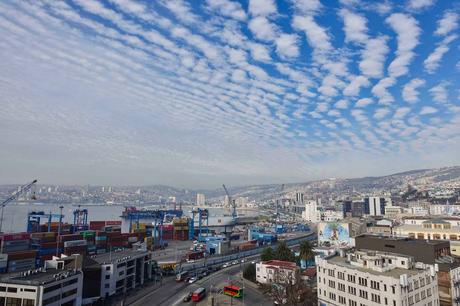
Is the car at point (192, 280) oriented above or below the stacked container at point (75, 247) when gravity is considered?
below

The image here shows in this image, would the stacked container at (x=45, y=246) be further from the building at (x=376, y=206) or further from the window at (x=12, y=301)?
the building at (x=376, y=206)

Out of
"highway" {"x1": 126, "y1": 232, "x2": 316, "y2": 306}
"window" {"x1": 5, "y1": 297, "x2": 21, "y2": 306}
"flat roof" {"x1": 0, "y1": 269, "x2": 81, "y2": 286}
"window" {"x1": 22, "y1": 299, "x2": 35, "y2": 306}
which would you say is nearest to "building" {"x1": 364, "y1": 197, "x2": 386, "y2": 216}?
"highway" {"x1": 126, "y1": 232, "x2": 316, "y2": 306}

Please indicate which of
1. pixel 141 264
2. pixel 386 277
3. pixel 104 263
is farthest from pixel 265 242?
pixel 386 277

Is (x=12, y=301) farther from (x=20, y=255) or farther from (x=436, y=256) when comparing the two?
(x=436, y=256)

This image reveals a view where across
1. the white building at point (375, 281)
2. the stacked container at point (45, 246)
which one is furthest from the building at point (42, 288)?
the stacked container at point (45, 246)

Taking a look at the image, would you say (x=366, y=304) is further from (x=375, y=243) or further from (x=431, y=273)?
(x=375, y=243)

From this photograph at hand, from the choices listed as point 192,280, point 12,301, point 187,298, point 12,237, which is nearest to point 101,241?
point 12,237

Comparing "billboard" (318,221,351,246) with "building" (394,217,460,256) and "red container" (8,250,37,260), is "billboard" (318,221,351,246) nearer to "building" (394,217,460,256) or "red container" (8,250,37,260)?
"building" (394,217,460,256)
